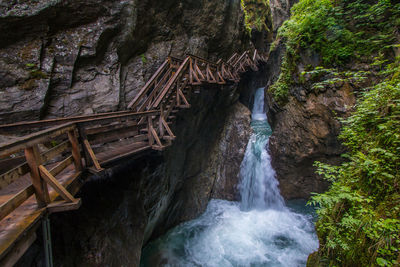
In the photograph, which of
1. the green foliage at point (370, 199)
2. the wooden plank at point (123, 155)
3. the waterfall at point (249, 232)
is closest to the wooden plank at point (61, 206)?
the wooden plank at point (123, 155)

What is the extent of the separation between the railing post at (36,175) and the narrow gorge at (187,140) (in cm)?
1

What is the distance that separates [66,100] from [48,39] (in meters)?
2.09

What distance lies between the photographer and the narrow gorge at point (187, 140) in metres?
3.11

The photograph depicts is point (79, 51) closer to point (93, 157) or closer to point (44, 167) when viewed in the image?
point (93, 157)

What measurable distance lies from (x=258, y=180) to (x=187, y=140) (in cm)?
514

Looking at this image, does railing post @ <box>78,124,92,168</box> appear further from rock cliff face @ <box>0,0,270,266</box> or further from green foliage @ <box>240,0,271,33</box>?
green foliage @ <box>240,0,271,33</box>

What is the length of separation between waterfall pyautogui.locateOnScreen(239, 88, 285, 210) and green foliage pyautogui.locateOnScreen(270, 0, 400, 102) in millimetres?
5580

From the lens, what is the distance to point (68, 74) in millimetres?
5988

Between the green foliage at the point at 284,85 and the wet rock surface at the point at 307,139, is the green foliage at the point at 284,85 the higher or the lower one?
the higher one

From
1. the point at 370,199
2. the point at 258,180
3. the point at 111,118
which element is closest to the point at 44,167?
the point at 111,118

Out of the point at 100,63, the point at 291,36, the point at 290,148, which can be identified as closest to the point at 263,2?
the point at 291,36

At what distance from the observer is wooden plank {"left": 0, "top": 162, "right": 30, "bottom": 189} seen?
5.75 ft

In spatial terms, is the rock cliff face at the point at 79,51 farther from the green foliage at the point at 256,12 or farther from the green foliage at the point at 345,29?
the green foliage at the point at 256,12

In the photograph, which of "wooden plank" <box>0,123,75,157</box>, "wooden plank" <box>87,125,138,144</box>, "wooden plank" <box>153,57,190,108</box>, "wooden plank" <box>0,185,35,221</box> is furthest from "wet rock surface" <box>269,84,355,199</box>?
"wooden plank" <box>0,185,35,221</box>
